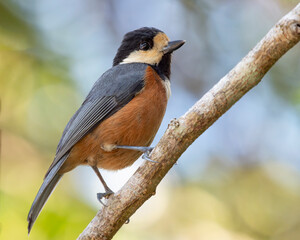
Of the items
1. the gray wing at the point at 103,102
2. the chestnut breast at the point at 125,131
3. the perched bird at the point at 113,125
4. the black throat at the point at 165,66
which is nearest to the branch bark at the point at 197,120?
the perched bird at the point at 113,125

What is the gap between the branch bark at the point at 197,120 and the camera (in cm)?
285

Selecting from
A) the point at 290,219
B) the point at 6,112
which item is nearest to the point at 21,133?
the point at 6,112

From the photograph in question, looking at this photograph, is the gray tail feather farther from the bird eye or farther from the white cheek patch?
the bird eye

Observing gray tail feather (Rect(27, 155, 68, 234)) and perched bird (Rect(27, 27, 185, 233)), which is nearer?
gray tail feather (Rect(27, 155, 68, 234))

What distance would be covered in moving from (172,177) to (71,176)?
1.42 meters

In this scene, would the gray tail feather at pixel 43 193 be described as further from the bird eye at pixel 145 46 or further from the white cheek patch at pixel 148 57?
the bird eye at pixel 145 46

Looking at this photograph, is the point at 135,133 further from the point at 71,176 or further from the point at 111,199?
the point at 71,176

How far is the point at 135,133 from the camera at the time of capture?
14.0 feet

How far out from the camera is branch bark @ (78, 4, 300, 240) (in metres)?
2.85

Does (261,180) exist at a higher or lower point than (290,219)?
higher

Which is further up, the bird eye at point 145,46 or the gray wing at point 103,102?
the bird eye at point 145,46

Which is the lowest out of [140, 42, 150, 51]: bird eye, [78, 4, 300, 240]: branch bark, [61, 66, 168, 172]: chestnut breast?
[78, 4, 300, 240]: branch bark

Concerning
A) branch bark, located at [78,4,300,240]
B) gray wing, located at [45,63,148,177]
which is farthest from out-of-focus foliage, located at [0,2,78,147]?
branch bark, located at [78,4,300,240]

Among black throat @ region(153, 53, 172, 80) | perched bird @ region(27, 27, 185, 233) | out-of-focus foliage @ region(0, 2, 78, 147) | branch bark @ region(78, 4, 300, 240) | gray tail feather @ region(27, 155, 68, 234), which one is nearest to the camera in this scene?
branch bark @ region(78, 4, 300, 240)
